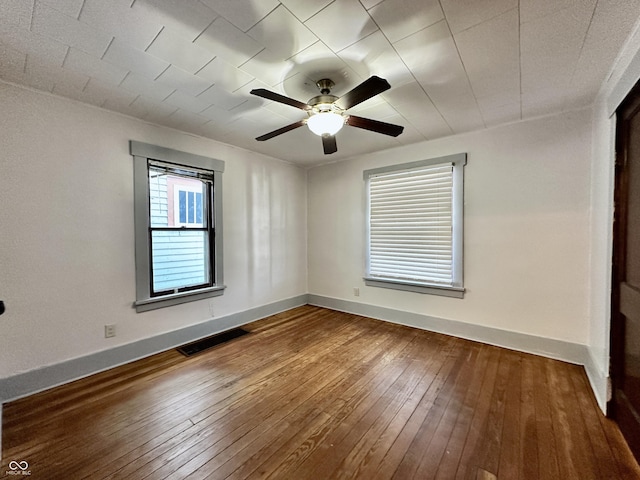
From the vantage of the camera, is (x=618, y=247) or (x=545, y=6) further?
(x=618, y=247)

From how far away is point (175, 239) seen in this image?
3.12 m

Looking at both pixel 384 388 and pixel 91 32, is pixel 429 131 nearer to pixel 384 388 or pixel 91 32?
pixel 384 388

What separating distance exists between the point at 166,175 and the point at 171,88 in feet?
3.80

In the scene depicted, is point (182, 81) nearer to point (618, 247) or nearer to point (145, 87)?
point (145, 87)

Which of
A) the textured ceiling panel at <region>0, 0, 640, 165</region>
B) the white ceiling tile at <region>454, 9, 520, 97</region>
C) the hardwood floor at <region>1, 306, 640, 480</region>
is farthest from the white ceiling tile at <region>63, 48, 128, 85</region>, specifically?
the hardwood floor at <region>1, 306, 640, 480</region>

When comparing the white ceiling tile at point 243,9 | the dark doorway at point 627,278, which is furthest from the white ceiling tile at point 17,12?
the dark doorway at point 627,278

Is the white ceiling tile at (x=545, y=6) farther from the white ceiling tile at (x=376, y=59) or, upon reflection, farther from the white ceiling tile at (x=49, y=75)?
the white ceiling tile at (x=49, y=75)

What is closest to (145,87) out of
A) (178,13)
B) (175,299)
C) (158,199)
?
A: (178,13)

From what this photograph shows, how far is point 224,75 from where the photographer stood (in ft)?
6.41

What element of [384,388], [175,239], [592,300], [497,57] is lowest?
→ [384,388]

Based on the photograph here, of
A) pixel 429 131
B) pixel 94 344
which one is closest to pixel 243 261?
pixel 94 344

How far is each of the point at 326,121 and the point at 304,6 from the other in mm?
701

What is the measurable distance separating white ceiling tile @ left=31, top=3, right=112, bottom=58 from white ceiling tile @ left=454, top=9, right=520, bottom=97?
2.14m

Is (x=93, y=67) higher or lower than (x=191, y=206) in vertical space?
higher
